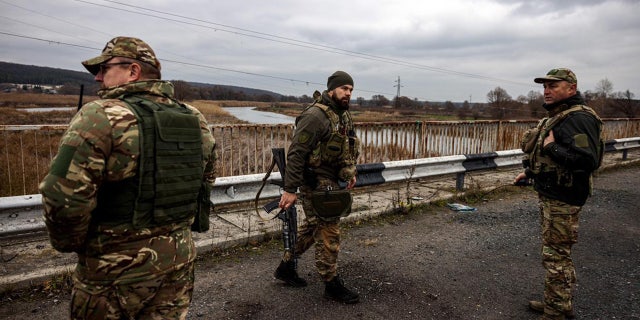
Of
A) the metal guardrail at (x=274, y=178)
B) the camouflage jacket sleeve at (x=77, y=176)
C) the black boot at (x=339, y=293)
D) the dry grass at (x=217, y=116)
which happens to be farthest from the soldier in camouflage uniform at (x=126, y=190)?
the dry grass at (x=217, y=116)

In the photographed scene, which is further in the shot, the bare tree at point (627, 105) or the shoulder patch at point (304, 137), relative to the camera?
the bare tree at point (627, 105)

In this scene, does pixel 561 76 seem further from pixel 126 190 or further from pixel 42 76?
pixel 42 76

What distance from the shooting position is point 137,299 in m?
1.93

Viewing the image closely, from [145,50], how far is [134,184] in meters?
0.66

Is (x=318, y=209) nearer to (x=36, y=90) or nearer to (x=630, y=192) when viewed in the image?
(x=630, y=192)

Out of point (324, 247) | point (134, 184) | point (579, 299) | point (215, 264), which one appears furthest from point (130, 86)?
point (579, 299)

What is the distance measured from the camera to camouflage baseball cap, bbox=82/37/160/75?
195cm

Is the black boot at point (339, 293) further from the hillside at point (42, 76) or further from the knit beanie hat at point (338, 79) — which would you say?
the hillside at point (42, 76)

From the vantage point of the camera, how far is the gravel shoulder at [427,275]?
3.38 meters

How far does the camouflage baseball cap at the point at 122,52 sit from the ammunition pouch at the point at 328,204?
6.08ft

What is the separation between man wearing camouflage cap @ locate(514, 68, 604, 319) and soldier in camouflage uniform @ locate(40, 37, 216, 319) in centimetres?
279

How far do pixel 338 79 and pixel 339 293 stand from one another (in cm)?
180

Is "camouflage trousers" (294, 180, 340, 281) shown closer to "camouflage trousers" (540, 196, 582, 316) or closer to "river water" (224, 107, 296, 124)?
"camouflage trousers" (540, 196, 582, 316)

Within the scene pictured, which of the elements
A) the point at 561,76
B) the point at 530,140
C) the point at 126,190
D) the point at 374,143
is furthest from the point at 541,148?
the point at 374,143
